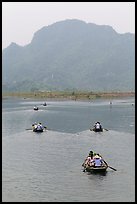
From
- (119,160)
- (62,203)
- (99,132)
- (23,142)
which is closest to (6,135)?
(23,142)

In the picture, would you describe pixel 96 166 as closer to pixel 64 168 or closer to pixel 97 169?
pixel 97 169

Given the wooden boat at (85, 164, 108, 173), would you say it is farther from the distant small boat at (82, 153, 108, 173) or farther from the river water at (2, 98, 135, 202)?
the river water at (2, 98, 135, 202)

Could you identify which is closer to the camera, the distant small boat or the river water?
the river water

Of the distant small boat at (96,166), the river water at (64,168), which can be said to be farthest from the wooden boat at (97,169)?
the river water at (64,168)

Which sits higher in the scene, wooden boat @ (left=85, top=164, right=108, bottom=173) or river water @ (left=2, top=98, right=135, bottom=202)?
wooden boat @ (left=85, top=164, right=108, bottom=173)

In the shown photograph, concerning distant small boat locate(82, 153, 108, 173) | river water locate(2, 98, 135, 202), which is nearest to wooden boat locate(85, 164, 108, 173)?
distant small boat locate(82, 153, 108, 173)

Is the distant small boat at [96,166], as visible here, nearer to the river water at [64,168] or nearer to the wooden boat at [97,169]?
the wooden boat at [97,169]

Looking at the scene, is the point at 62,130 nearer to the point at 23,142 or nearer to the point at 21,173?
the point at 23,142

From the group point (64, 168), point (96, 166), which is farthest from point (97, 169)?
point (64, 168)

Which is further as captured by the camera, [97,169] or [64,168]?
[64,168]

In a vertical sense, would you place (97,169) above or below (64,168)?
above

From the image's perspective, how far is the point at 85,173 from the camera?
44.8 meters

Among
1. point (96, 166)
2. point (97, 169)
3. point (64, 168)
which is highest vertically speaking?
point (96, 166)

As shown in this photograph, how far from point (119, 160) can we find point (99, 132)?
31.1 m
